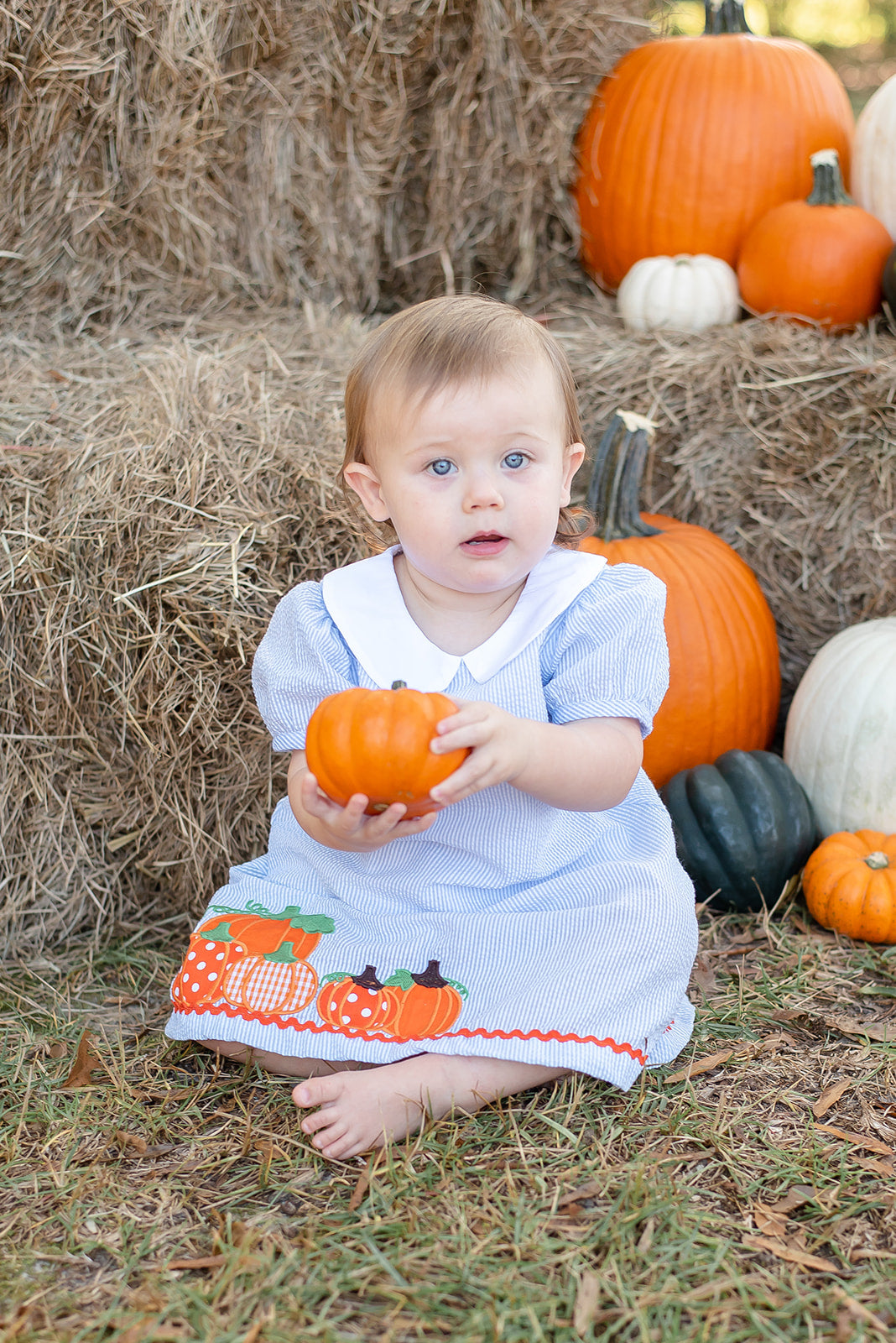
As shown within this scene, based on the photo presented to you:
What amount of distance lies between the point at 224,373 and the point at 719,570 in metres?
1.21

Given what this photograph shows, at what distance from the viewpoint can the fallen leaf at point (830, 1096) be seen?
1.69 meters

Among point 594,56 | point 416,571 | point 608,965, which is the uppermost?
point 594,56

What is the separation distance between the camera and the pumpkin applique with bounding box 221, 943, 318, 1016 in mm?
1757

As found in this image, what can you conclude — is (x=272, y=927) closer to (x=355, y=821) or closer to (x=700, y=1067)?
(x=355, y=821)

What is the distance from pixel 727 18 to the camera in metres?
3.49

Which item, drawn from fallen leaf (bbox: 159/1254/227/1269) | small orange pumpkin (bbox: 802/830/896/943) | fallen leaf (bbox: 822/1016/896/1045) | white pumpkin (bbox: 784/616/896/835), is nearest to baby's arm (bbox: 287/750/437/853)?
fallen leaf (bbox: 159/1254/227/1269)

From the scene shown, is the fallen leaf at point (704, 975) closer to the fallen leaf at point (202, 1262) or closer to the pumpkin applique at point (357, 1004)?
the pumpkin applique at point (357, 1004)

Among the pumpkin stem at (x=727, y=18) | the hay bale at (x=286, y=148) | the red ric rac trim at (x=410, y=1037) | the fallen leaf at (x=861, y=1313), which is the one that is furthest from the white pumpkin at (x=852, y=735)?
the pumpkin stem at (x=727, y=18)

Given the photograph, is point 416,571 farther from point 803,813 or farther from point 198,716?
point 803,813

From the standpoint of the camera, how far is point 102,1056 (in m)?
1.89

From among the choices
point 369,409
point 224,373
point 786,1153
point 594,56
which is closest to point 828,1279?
point 786,1153

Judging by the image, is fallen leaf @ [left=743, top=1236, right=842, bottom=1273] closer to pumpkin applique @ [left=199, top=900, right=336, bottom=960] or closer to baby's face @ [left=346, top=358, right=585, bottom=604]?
pumpkin applique @ [left=199, top=900, right=336, bottom=960]

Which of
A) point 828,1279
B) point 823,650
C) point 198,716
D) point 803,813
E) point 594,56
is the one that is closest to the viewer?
point 828,1279

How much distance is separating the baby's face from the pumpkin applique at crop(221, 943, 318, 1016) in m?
0.63
